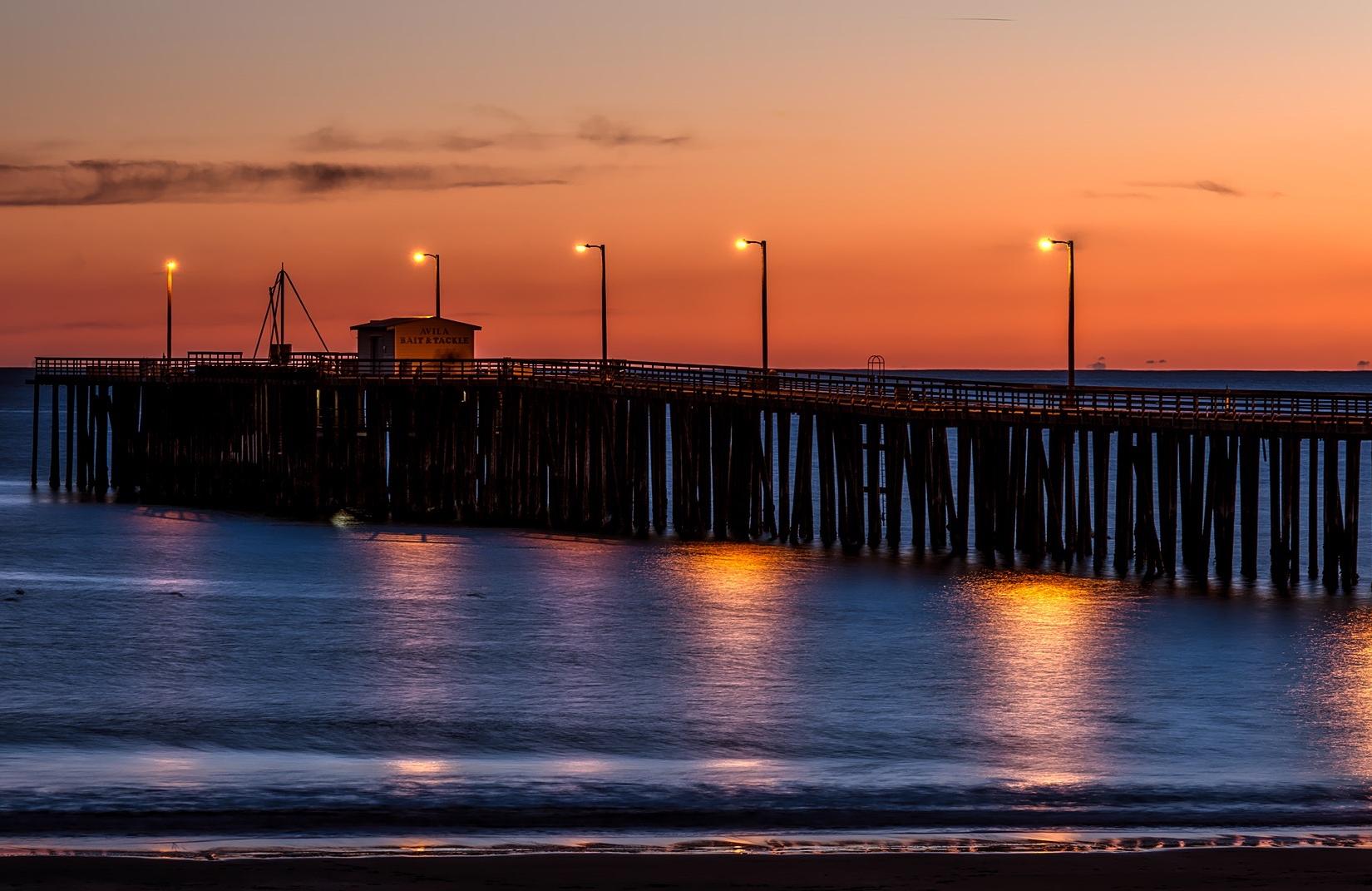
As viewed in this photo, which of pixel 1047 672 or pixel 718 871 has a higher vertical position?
pixel 718 871

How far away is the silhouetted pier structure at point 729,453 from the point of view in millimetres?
41188

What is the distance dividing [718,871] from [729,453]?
37.5 meters

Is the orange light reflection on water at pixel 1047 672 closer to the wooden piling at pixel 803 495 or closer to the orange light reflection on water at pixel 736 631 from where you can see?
the orange light reflection on water at pixel 736 631

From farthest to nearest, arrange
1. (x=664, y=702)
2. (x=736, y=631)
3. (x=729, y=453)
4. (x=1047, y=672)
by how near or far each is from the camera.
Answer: (x=729, y=453), (x=736, y=631), (x=1047, y=672), (x=664, y=702)

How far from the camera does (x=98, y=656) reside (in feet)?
101

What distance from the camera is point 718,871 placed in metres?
14.8

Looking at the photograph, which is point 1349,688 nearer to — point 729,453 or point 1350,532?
point 1350,532

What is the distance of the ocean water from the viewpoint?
1792 centimetres

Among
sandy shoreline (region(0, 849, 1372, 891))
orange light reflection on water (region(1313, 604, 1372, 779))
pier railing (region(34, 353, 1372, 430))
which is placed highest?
pier railing (region(34, 353, 1372, 430))

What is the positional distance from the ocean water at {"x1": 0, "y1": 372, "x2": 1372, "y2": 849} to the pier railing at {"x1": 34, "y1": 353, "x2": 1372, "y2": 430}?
390 centimetres

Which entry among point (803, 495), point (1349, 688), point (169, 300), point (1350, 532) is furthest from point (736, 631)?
point (169, 300)

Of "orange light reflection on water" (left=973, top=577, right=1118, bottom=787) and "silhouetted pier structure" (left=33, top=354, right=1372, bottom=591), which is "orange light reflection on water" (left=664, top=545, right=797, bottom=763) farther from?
"silhouetted pier structure" (left=33, top=354, right=1372, bottom=591)

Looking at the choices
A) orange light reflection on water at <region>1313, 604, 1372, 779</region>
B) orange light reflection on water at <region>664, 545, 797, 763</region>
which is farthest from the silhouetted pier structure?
orange light reflection on water at <region>1313, 604, 1372, 779</region>

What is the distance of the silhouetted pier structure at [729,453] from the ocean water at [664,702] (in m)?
2.08
